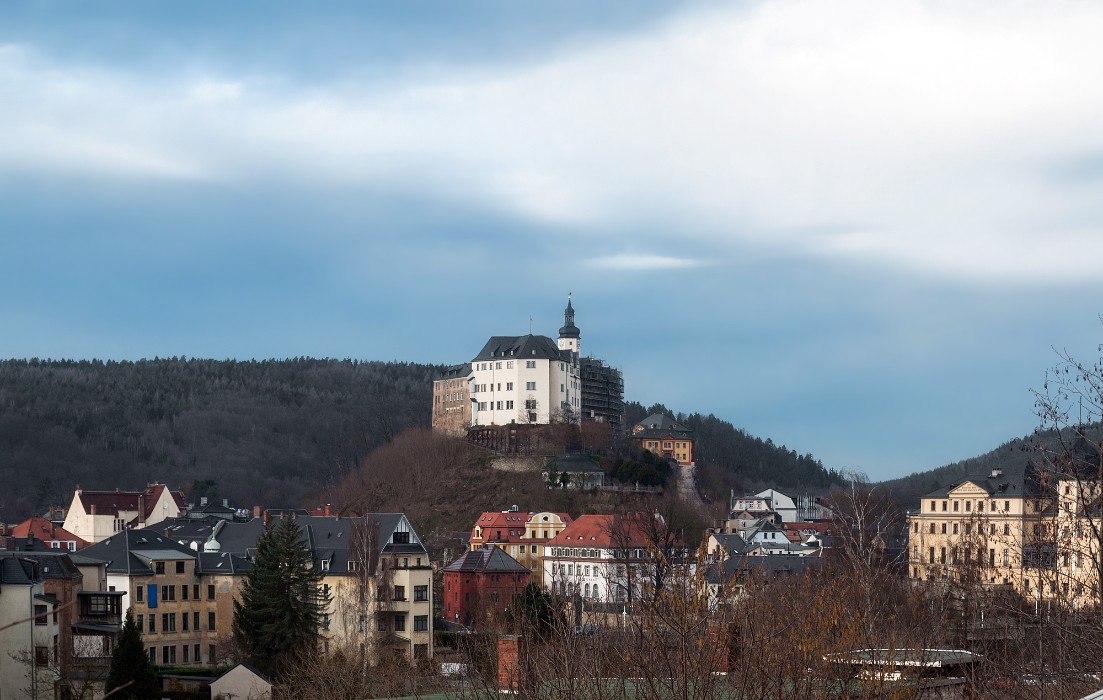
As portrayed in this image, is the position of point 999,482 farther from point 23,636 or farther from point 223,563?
point 23,636

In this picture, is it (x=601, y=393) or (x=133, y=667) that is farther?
(x=601, y=393)

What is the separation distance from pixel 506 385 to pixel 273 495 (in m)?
57.4

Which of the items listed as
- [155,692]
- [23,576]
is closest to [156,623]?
[23,576]

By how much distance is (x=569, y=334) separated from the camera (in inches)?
5650

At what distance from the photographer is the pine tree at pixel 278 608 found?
180 feet

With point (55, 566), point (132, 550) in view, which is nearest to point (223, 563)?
point (132, 550)

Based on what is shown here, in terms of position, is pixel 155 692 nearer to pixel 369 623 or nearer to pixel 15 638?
pixel 15 638

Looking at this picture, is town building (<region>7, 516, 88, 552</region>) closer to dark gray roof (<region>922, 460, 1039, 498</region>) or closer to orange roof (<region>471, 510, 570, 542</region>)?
orange roof (<region>471, 510, 570, 542</region>)

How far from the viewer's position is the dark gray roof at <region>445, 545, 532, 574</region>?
8269 centimetres

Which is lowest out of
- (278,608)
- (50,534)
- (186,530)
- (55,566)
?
(278,608)

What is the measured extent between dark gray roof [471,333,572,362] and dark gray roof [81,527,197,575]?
199ft

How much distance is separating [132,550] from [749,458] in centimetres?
12075

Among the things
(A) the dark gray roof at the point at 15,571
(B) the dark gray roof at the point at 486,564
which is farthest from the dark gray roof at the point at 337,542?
(A) the dark gray roof at the point at 15,571

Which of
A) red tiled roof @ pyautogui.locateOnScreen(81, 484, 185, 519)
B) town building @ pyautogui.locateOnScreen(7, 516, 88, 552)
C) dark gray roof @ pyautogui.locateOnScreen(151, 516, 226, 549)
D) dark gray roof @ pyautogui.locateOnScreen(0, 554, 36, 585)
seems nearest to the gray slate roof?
red tiled roof @ pyautogui.locateOnScreen(81, 484, 185, 519)
